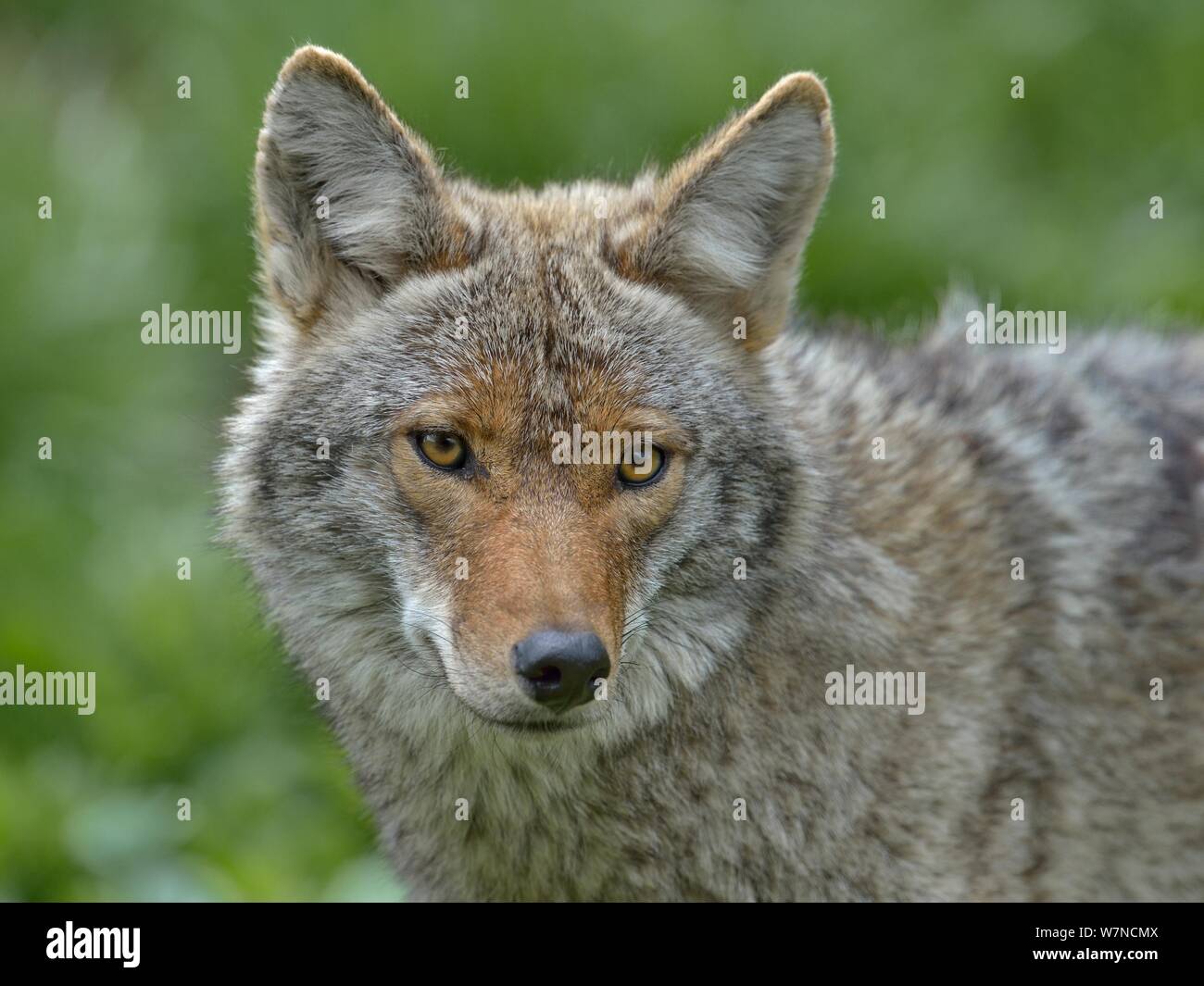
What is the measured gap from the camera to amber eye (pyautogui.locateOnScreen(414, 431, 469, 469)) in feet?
15.5

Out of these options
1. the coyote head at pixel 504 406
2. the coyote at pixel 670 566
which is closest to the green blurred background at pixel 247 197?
the coyote at pixel 670 566

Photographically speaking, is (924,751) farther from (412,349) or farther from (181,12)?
(181,12)

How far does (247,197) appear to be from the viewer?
1059 centimetres

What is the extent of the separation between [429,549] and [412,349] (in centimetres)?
65

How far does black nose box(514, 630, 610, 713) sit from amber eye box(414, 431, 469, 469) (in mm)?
642

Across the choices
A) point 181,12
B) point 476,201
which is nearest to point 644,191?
point 476,201

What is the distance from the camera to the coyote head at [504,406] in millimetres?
4672

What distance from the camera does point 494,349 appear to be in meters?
4.85
